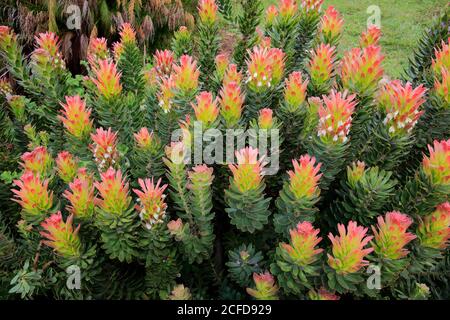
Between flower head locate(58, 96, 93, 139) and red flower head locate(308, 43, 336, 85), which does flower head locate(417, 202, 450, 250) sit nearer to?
red flower head locate(308, 43, 336, 85)

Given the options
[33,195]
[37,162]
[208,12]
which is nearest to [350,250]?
[33,195]

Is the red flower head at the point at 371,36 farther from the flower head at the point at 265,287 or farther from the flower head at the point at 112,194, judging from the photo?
the flower head at the point at 112,194

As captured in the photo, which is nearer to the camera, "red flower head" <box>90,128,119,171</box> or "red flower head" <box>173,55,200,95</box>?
"red flower head" <box>90,128,119,171</box>

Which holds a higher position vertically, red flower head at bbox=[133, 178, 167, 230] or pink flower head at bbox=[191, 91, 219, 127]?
pink flower head at bbox=[191, 91, 219, 127]

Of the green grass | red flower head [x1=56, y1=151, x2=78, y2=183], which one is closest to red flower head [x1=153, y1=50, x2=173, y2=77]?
red flower head [x1=56, y1=151, x2=78, y2=183]

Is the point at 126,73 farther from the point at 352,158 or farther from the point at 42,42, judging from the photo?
the point at 352,158

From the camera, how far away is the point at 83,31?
15.4ft

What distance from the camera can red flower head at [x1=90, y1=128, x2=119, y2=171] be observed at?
1575 mm

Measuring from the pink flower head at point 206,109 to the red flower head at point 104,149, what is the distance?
1.07 feet

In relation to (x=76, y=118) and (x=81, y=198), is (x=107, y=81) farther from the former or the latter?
(x=81, y=198)

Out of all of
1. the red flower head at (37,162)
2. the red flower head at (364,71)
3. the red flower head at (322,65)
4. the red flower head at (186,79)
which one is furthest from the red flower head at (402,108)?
the red flower head at (37,162)

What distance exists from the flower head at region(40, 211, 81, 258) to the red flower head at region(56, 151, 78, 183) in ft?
0.81

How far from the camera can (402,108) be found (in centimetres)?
152

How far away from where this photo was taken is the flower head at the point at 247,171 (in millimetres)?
1383
